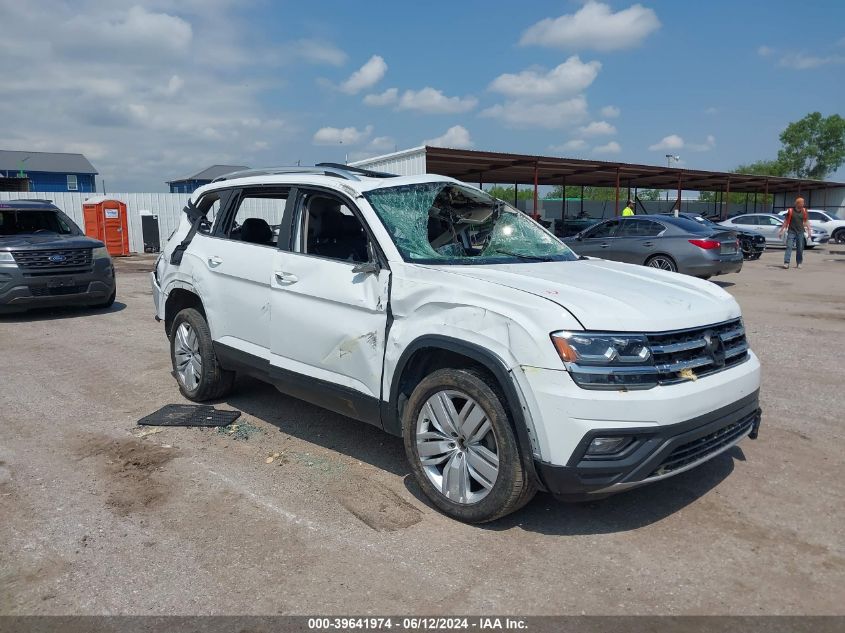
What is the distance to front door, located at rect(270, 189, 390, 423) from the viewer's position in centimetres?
406

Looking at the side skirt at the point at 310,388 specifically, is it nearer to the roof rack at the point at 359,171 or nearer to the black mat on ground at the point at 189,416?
the black mat on ground at the point at 189,416

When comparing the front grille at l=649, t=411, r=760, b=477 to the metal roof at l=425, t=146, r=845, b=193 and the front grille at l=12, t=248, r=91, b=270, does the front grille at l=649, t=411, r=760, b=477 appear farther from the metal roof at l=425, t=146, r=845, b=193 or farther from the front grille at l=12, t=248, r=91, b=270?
the metal roof at l=425, t=146, r=845, b=193

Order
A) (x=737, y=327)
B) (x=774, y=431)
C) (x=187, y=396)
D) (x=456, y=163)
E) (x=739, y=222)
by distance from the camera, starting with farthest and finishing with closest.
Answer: (x=739, y=222), (x=456, y=163), (x=187, y=396), (x=774, y=431), (x=737, y=327)

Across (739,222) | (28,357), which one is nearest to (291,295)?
(28,357)

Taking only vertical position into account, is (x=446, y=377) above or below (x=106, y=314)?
above

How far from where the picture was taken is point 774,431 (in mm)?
4957

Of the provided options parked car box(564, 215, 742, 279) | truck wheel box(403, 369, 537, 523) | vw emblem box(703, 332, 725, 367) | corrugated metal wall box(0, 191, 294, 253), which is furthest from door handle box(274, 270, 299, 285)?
corrugated metal wall box(0, 191, 294, 253)

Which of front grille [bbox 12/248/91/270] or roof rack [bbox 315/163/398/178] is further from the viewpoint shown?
front grille [bbox 12/248/91/270]

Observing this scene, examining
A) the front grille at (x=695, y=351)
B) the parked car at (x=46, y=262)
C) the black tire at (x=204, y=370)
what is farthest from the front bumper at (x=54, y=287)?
the front grille at (x=695, y=351)

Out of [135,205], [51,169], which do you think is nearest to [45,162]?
[51,169]

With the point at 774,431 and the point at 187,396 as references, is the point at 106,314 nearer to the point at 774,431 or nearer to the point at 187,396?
the point at 187,396

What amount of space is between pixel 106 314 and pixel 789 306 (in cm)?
1100

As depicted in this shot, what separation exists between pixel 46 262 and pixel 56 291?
0.44 m

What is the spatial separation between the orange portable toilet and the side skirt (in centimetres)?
2017
